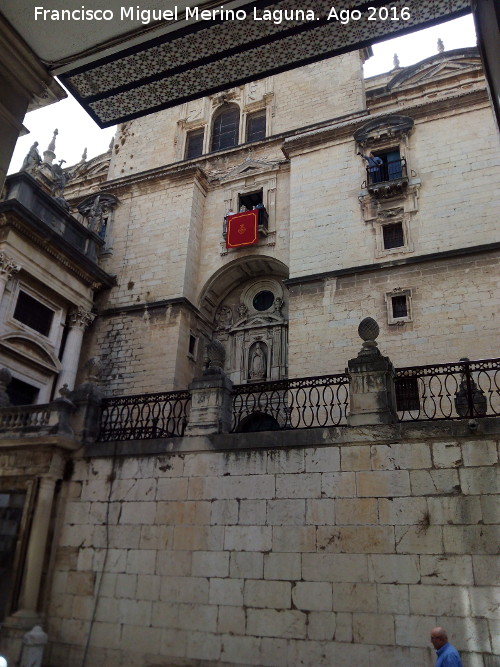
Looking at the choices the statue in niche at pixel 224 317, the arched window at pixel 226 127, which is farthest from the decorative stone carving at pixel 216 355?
the arched window at pixel 226 127

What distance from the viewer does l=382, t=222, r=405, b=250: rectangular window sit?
16.4 metres

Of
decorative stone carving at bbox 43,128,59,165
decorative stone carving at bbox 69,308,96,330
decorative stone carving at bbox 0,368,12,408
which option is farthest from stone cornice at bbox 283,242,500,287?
decorative stone carving at bbox 43,128,59,165

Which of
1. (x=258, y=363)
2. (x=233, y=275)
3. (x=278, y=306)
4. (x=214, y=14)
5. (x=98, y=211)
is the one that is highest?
(x=98, y=211)

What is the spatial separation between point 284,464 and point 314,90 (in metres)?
16.6

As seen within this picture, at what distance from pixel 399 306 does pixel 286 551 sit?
9069mm

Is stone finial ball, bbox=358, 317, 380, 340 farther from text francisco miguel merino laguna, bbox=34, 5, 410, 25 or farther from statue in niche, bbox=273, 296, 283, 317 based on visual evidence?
statue in niche, bbox=273, 296, 283, 317

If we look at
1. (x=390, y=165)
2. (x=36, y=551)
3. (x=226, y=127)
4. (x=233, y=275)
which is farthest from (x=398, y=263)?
(x=36, y=551)

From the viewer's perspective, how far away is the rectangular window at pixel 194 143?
22.6 meters

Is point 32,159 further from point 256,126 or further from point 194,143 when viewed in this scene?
point 256,126

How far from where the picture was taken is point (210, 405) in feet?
32.3

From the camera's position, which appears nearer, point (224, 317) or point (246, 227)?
point (246, 227)

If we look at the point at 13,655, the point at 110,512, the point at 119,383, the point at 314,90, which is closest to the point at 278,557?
the point at 110,512

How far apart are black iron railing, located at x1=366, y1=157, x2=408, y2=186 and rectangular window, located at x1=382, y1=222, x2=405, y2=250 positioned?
61.0 inches

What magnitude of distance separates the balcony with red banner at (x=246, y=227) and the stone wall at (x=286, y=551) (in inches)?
418
